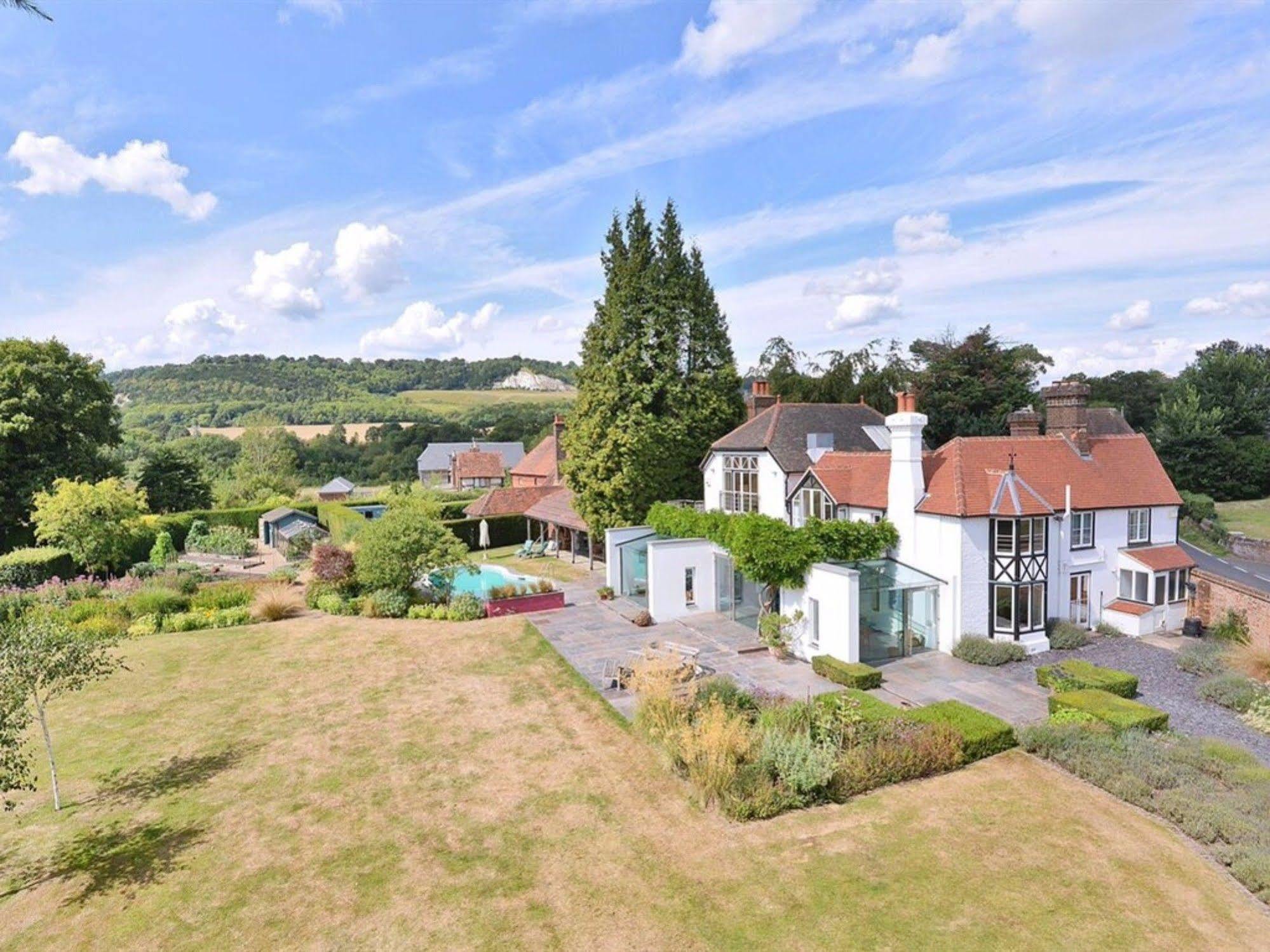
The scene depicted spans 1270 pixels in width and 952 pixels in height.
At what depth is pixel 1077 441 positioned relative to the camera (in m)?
22.7

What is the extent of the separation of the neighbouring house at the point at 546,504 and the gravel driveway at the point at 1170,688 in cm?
1913

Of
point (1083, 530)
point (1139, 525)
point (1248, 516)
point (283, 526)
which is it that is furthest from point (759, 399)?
point (1248, 516)

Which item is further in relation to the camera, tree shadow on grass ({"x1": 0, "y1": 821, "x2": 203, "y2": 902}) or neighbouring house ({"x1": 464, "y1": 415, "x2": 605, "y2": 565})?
neighbouring house ({"x1": 464, "y1": 415, "x2": 605, "y2": 565})

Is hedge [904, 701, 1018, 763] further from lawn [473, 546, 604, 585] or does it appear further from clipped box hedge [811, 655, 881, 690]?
lawn [473, 546, 604, 585]

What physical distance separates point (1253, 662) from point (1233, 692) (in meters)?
2.56

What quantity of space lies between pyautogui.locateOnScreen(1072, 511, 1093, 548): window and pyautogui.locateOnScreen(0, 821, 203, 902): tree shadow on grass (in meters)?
23.3

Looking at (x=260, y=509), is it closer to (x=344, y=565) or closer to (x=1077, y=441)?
(x=344, y=565)

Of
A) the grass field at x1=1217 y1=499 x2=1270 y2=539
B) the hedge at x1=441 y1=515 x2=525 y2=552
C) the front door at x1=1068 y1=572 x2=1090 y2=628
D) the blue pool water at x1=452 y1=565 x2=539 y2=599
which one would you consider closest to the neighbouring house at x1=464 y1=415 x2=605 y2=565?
the hedge at x1=441 y1=515 x2=525 y2=552

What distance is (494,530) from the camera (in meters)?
40.0

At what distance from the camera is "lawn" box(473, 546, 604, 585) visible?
30.9 meters

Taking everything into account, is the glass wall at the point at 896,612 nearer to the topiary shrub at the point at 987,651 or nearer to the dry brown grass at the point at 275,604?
the topiary shrub at the point at 987,651

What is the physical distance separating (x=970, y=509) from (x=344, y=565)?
2152 cm

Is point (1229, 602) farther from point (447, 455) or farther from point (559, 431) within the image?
point (447, 455)

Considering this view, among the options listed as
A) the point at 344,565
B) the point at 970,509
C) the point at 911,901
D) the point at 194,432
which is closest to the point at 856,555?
the point at 970,509
